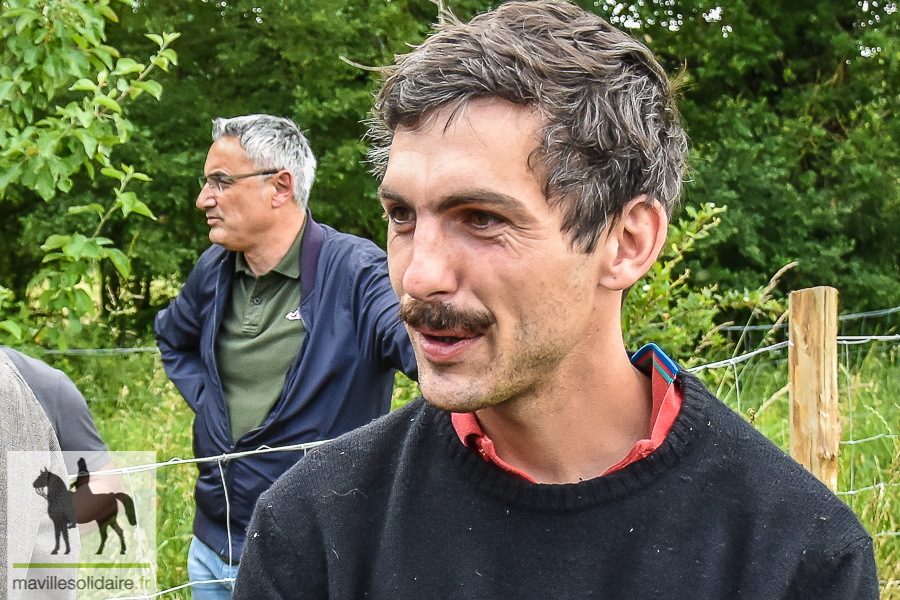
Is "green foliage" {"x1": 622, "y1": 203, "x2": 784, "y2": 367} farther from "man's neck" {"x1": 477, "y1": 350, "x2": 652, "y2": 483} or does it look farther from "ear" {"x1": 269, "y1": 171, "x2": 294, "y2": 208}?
"man's neck" {"x1": 477, "y1": 350, "x2": 652, "y2": 483}

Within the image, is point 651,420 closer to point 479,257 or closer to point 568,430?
point 568,430

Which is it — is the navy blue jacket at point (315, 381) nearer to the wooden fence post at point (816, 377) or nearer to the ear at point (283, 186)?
the ear at point (283, 186)

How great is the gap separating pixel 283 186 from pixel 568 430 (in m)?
2.30

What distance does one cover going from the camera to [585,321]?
4.21 feet

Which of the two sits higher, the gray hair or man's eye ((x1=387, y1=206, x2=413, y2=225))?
the gray hair

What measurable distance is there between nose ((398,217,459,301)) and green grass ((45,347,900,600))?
204 centimetres

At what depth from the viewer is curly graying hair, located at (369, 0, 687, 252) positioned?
1.20 meters

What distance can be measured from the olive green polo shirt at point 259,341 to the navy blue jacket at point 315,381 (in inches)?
1.4

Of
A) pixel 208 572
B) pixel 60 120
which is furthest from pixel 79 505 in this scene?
pixel 60 120


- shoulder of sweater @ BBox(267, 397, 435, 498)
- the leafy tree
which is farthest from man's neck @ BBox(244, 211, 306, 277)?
shoulder of sweater @ BBox(267, 397, 435, 498)

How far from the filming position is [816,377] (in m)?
3.13

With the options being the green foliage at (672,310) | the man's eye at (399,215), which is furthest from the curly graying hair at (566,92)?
the green foliage at (672,310)

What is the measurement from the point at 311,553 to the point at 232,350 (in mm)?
1963

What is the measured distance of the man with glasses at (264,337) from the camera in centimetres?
298
